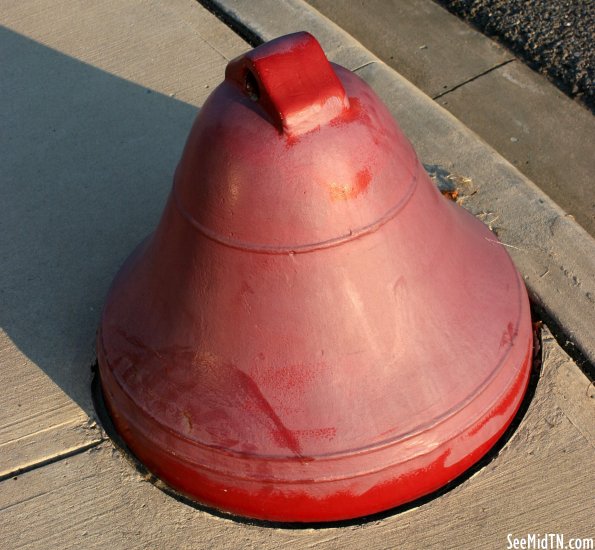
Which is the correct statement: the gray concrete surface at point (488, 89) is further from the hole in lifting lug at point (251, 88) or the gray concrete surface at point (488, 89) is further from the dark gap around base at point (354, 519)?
the hole in lifting lug at point (251, 88)

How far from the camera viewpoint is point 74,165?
357 cm

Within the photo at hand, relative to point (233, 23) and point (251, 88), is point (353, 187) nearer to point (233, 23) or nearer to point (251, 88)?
point (251, 88)

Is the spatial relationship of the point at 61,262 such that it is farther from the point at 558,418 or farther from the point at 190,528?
the point at 558,418

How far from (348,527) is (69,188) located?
1799 millimetres

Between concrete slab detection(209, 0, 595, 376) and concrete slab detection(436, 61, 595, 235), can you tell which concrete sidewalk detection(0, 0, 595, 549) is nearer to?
concrete slab detection(209, 0, 595, 376)

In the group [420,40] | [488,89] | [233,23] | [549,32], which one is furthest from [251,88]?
[549,32]

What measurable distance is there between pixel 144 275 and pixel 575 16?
286 cm

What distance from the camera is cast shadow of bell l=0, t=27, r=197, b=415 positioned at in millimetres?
2979

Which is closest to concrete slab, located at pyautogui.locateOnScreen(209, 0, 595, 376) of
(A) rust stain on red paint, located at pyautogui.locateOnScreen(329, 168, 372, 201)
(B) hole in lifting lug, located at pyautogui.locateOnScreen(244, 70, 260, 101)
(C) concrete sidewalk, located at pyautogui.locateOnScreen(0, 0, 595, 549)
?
(C) concrete sidewalk, located at pyautogui.locateOnScreen(0, 0, 595, 549)

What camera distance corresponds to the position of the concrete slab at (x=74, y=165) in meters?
2.79

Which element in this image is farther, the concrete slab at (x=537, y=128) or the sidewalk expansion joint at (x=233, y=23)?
the sidewalk expansion joint at (x=233, y=23)

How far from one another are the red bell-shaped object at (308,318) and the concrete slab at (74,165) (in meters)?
0.42

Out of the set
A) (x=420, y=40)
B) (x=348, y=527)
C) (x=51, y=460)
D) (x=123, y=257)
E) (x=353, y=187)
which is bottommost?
(x=51, y=460)

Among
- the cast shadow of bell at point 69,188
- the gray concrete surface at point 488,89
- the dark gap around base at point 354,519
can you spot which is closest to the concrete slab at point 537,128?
the gray concrete surface at point 488,89
